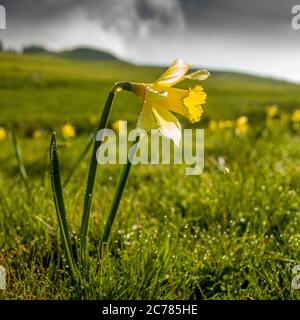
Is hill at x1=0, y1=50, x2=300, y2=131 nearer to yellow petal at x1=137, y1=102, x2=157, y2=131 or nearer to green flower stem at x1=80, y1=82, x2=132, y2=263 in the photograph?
green flower stem at x1=80, y1=82, x2=132, y2=263

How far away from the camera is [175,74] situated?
1.45 metres

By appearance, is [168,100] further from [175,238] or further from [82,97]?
[82,97]

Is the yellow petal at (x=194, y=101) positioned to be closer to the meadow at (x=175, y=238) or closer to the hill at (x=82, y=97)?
the meadow at (x=175, y=238)

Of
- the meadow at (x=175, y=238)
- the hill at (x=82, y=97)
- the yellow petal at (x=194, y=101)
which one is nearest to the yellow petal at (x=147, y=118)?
the yellow petal at (x=194, y=101)

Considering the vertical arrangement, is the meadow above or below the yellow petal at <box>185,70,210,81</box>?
below

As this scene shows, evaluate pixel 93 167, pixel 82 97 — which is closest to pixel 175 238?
pixel 93 167

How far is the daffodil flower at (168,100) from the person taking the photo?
57.1 inches

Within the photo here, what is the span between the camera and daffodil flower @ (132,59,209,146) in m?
1.45

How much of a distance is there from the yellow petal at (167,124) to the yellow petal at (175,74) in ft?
0.26

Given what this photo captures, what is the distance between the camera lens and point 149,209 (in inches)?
103

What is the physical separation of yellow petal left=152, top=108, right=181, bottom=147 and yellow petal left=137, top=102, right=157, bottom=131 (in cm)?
1

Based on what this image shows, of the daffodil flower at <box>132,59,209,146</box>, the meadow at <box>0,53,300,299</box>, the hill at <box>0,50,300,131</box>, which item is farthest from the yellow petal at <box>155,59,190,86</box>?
the hill at <box>0,50,300,131</box>

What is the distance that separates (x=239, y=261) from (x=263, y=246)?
111 mm
